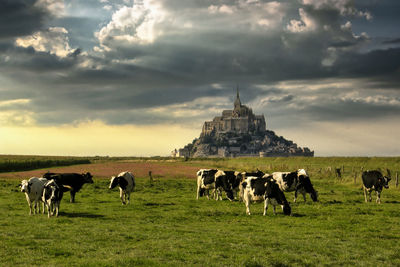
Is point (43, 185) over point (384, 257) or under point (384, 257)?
over

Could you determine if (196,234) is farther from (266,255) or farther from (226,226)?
(266,255)

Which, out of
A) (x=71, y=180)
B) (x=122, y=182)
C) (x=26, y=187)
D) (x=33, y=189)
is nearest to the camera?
(x=26, y=187)

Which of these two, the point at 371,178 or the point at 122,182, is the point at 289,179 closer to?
the point at 371,178

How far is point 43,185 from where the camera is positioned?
22.5 metres

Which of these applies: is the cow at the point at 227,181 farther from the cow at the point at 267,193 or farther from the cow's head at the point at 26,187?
the cow's head at the point at 26,187

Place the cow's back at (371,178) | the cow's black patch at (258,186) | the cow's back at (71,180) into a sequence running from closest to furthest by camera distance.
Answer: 1. the cow's black patch at (258,186)
2. the cow's back at (371,178)
3. the cow's back at (71,180)

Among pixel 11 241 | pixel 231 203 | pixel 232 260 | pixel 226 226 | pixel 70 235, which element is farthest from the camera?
pixel 231 203

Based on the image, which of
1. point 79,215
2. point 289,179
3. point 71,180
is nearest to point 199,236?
point 79,215

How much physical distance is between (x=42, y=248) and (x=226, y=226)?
850 cm

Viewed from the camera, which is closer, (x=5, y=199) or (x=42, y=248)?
(x=42, y=248)

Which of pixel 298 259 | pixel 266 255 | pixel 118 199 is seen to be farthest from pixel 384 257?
pixel 118 199

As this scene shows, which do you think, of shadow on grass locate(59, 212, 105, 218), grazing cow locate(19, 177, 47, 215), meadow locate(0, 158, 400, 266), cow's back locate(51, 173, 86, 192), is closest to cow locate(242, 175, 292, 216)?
meadow locate(0, 158, 400, 266)

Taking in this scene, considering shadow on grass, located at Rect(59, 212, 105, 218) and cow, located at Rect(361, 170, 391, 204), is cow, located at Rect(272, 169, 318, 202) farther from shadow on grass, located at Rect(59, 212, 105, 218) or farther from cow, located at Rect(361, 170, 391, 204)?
shadow on grass, located at Rect(59, 212, 105, 218)

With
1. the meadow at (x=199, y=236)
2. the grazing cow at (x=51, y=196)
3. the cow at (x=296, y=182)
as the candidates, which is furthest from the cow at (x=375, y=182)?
the grazing cow at (x=51, y=196)
